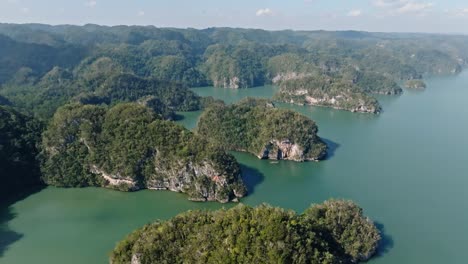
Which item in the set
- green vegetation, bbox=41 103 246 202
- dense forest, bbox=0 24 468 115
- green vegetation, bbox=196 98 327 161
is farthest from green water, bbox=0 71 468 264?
dense forest, bbox=0 24 468 115

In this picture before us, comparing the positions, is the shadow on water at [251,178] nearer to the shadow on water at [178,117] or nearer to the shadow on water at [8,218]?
the shadow on water at [8,218]

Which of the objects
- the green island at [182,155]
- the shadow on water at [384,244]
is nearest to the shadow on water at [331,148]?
the green island at [182,155]

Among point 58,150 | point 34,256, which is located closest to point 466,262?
point 34,256

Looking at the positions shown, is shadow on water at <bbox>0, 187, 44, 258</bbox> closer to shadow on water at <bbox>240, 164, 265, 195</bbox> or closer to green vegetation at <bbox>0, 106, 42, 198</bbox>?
green vegetation at <bbox>0, 106, 42, 198</bbox>

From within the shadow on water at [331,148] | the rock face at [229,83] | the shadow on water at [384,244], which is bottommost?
the rock face at [229,83]

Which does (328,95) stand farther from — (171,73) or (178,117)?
(171,73)

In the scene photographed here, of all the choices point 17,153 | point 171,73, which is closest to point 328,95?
point 171,73
